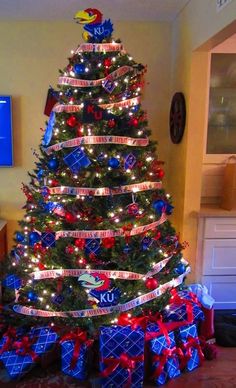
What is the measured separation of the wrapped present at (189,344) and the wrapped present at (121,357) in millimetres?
302

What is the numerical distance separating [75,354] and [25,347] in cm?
32

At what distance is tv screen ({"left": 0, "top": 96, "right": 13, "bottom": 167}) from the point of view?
9.16 ft

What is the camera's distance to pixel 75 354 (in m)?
1.86

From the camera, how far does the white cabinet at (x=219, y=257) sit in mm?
2613

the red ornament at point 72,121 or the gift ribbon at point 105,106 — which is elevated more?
the gift ribbon at point 105,106

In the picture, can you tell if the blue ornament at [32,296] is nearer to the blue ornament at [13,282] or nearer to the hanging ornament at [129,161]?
the blue ornament at [13,282]

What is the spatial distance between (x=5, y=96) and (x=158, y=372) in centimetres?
236

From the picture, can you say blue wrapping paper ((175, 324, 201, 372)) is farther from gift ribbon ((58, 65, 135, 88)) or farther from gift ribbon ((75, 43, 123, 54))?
gift ribbon ((75, 43, 123, 54))

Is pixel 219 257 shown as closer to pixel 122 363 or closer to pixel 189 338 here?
pixel 189 338

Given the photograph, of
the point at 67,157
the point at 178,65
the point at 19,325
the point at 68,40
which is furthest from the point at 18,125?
the point at 19,325

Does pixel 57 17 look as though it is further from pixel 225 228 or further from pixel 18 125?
pixel 225 228

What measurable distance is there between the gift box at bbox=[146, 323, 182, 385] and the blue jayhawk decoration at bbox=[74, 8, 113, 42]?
1731mm

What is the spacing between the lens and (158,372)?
6.10 feet

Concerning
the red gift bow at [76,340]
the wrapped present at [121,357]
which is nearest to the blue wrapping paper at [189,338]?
the wrapped present at [121,357]
